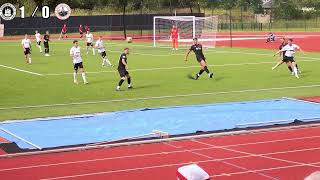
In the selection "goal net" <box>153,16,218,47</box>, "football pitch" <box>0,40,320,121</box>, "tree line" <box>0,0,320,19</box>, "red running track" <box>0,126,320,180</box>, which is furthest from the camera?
"tree line" <box>0,0,320,19</box>

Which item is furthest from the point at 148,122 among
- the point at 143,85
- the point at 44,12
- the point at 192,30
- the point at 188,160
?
the point at 44,12

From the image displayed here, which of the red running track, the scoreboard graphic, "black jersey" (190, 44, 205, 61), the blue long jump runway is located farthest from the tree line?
the red running track

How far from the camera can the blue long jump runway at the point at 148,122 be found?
14086mm

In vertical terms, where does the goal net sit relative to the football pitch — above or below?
above

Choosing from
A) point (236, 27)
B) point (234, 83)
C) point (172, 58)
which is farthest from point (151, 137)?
point (236, 27)

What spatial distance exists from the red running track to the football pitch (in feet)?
18.5

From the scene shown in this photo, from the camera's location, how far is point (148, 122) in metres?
15.7

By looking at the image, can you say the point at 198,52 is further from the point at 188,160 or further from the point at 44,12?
the point at 44,12

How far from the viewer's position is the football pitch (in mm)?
19484

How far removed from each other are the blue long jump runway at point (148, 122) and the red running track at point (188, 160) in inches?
48.7

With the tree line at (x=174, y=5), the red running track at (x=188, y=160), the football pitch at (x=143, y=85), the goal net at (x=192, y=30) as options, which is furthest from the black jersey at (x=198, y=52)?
the tree line at (x=174, y=5)

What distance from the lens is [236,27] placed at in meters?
86.4

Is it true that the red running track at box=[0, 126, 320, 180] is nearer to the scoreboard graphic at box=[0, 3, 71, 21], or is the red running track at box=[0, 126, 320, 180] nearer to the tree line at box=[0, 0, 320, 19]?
the scoreboard graphic at box=[0, 3, 71, 21]

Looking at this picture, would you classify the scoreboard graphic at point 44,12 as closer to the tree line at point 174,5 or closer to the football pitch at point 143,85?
the tree line at point 174,5
